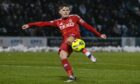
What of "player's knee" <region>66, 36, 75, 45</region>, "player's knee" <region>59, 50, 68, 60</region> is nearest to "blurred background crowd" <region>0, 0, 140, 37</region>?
"player's knee" <region>66, 36, 75, 45</region>

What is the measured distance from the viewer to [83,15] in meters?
38.1

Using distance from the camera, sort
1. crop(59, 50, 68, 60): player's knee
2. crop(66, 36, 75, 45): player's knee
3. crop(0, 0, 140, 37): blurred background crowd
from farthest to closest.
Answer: crop(0, 0, 140, 37): blurred background crowd, crop(66, 36, 75, 45): player's knee, crop(59, 50, 68, 60): player's knee

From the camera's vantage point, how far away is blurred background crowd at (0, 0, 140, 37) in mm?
36938

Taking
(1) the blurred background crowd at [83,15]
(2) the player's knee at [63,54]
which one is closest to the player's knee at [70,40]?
(2) the player's knee at [63,54]

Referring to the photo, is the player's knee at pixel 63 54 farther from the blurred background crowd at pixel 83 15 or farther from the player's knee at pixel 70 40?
the blurred background crowd at pixel 83 15

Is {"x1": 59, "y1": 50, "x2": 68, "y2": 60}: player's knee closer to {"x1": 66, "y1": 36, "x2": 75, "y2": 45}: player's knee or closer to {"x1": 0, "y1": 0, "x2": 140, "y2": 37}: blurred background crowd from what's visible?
{"x1": 66, "y1": 36, "x2": 75, "y2": 45}: player's knee

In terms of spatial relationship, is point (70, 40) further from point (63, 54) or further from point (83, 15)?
point (83, 15)

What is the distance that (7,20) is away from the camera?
37.0m

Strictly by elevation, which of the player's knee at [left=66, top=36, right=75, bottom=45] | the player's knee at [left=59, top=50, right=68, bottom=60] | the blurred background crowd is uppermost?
the player's knee at [left=66, top=36, right=75, bottom=45]

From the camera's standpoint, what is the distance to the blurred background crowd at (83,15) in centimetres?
3694

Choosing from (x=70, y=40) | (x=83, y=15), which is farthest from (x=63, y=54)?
(x=83, y=15)

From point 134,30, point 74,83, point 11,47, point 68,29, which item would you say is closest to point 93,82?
point 74,83

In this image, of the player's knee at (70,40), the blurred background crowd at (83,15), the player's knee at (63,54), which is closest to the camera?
the player's knee at (63,54)

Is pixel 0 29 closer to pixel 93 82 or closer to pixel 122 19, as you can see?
pixel 122 19
